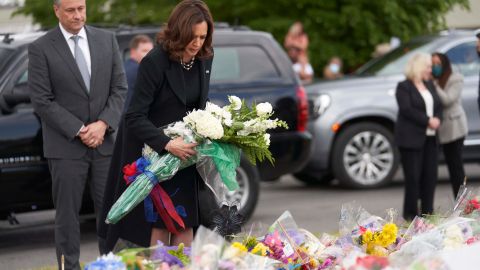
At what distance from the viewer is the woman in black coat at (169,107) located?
6008 mm

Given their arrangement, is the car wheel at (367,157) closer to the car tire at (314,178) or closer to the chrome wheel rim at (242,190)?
the car tire at (314,178)

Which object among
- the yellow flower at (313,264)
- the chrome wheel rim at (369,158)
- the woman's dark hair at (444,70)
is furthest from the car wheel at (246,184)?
the yellow flower at (313,264)

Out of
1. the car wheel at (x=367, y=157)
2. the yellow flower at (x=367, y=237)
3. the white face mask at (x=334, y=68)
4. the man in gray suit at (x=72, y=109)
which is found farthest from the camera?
the white face mask at (x=334, y=68)

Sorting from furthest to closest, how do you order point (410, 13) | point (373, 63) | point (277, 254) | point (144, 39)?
point (410, 13) → point (373, 63) → point (144, 39) → point (277, 254)

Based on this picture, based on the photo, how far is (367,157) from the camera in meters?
13.3

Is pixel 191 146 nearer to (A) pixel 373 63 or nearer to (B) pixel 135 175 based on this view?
(B) pixel 135 175

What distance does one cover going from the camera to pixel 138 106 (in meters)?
6.09

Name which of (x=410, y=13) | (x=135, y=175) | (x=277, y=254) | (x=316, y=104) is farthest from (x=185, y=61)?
(x=410, y=13)

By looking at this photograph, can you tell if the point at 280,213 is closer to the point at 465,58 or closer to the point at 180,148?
the point at 465,58

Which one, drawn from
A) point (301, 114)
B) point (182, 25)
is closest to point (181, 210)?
point (182, 25)

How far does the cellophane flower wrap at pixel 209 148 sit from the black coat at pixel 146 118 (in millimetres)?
111

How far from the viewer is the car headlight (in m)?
13.2

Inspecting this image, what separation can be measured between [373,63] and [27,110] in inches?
255

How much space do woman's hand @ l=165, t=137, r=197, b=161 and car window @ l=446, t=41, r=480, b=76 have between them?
325 inches
